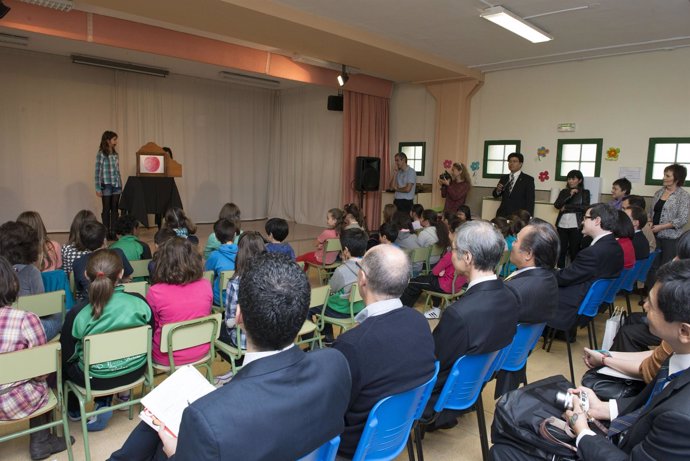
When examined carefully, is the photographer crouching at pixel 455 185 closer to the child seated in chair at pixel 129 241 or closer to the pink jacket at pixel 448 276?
the pink jacket at pixel 448 276

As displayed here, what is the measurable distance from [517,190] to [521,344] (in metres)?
4.87

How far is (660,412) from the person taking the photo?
1.23m

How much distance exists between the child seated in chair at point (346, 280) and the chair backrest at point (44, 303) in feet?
5.12

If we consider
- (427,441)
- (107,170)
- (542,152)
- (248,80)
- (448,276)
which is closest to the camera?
(427,441)

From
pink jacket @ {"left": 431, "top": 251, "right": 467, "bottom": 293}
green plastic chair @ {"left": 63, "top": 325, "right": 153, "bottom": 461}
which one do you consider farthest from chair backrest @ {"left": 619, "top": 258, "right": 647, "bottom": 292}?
green plastic chair @ {"left": 63, "top": 325, "right": 153, "bottom": 461}

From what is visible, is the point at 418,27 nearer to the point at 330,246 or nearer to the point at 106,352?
the point at 330,246

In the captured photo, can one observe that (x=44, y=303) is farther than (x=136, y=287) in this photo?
No

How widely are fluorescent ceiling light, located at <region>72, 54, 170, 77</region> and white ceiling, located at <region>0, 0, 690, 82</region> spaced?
659 mm

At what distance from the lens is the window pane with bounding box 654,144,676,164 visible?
19.7 ft

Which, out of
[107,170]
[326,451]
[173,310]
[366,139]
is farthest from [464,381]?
[366,139]

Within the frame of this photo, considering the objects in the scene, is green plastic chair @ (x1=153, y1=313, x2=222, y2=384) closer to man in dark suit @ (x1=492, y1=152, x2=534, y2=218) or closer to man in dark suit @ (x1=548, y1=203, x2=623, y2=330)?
man in dark suit @ (x1=548, y1=203, x2=623, y2=330)

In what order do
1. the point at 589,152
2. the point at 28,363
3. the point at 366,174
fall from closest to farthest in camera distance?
the point at 28,363
the point at 589,152
the point at 366,174

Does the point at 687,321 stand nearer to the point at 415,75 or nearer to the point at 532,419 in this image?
the point at 532,419

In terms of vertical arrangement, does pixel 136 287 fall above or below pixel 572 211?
below
